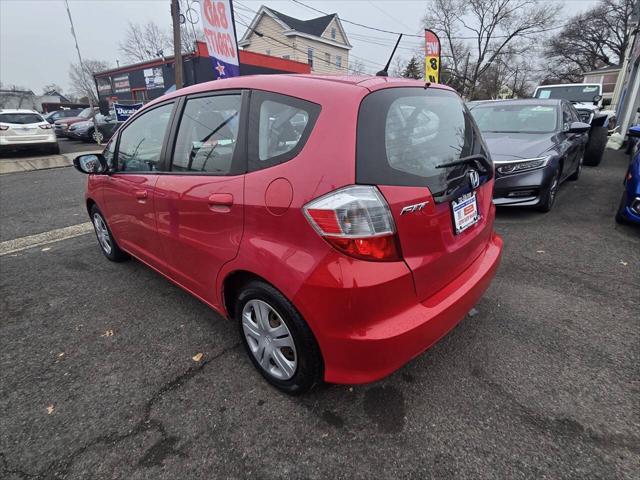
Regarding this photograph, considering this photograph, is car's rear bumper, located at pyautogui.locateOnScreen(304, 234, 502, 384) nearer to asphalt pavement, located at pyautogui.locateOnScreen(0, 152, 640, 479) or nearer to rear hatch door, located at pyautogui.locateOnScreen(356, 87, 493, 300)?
rear hatch door, located at pyautogui.locateOnScreen(356, 87, 493, 300)

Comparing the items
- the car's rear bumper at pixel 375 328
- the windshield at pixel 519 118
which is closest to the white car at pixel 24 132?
the windshield at pixel 519 118

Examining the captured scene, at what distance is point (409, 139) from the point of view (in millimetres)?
1746

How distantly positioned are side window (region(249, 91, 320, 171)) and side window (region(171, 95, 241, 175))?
0.14 meters

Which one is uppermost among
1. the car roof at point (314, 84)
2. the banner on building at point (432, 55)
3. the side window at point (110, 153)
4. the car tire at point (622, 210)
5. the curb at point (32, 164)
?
the banner on building at point (432, 55)

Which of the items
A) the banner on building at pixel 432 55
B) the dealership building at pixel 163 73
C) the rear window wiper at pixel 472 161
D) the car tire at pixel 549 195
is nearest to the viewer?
the rear window wiper at pixel 472 161

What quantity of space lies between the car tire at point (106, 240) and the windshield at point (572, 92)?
14.1m

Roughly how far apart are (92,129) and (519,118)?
17.3 metres

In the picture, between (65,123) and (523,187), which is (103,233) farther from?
(65,123)

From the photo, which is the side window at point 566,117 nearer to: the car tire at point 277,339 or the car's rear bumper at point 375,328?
the car's rear bumper at point 375,328

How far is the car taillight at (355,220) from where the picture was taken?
1498mm

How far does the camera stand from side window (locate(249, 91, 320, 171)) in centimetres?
167

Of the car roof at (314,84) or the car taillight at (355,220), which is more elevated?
the car roof at (314,84)

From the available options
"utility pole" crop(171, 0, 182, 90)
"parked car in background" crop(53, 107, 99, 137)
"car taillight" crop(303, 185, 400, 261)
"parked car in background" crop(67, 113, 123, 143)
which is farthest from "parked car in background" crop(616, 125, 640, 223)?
"parked car in background" crop(53, 107, 99, 137)

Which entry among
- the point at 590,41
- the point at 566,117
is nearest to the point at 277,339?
the point at 566,117
